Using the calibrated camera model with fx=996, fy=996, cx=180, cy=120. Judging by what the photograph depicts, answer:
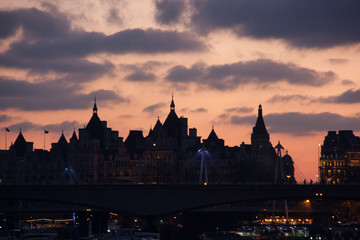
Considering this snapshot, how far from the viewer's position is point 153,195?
135 meters

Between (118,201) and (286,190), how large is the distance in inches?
890

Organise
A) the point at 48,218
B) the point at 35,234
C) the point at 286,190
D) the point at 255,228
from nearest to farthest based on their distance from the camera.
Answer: the point at 35,234, the point at 286,190, the point at 255,228, the point at 48,218

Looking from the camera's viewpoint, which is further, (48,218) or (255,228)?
(48,218)

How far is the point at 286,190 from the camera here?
132 m

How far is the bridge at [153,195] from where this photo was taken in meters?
132

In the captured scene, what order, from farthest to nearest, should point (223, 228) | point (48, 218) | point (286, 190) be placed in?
1. point (48, 218)
2. point (223, 228)
3. point (286, 190)

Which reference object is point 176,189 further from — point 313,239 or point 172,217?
point 172,217

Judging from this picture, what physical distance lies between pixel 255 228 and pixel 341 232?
752 inches

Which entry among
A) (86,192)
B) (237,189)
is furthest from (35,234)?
(237,189)

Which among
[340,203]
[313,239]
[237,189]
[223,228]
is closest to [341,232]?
[313,239]

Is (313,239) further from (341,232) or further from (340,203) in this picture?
(340,203)

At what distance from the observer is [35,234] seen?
121125 millimetres

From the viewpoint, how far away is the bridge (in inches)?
5202

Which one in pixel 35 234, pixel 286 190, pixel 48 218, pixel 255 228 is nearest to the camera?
pixel 35 234
